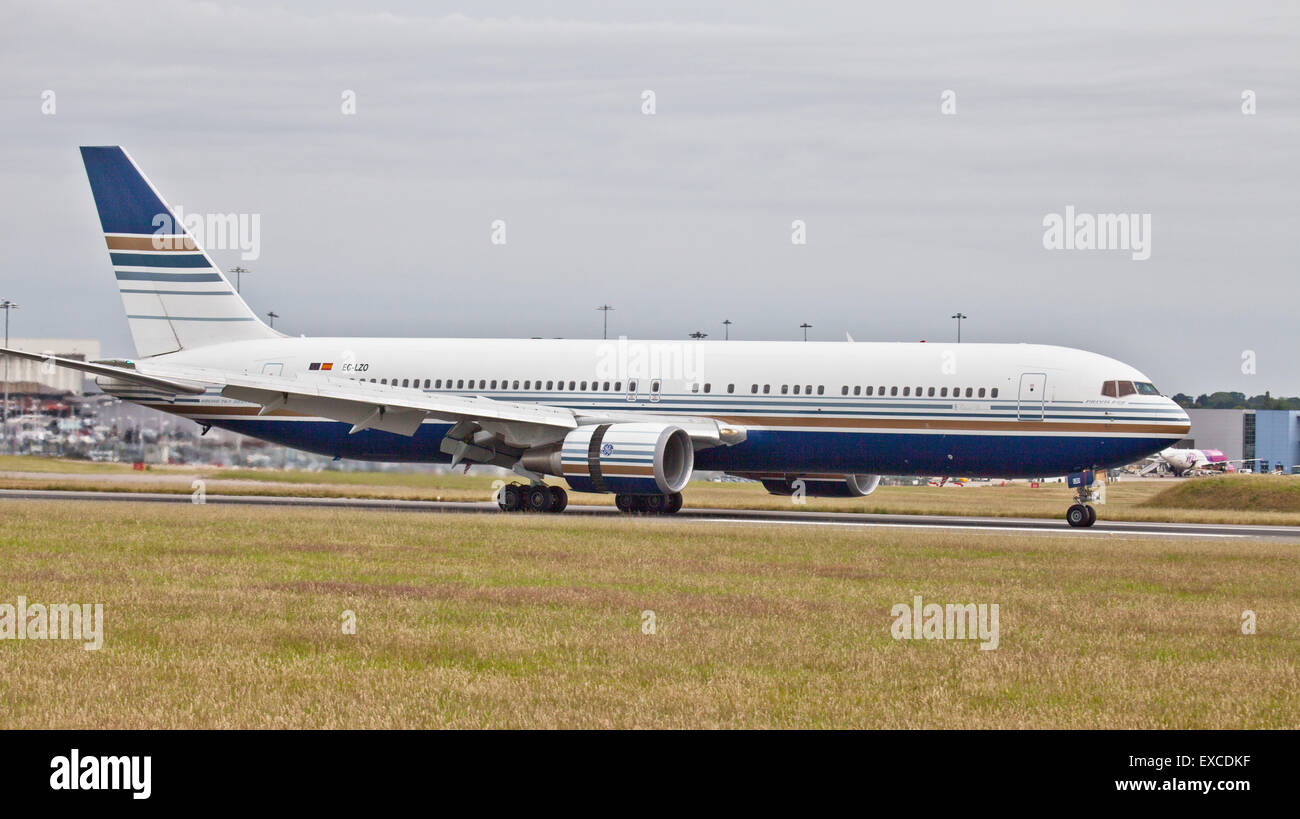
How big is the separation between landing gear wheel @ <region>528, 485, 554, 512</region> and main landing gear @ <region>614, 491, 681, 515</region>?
6.21 ft

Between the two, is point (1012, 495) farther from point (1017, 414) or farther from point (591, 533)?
point (591, 533)

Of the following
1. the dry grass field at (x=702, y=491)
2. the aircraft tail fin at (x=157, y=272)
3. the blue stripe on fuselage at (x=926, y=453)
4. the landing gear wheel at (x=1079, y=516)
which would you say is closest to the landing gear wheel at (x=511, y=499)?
the blue stripe on fuselage at (x=926, y=453)

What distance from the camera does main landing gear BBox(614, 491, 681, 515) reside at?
3788cm

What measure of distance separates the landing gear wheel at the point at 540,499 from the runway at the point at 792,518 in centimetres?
71

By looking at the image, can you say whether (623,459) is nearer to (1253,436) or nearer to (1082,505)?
(1082,505)

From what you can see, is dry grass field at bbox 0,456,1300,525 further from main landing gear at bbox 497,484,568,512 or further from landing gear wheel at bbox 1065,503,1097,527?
landing gear wheel at bbox 1065,503,1097,527

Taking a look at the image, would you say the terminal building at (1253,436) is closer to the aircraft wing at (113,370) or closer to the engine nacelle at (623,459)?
the engine nacelle at (623,459)

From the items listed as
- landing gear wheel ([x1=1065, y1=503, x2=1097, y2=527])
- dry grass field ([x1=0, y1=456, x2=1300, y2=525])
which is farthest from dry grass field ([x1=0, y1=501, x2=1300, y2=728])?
dry grass field ([x1=0, y1=456, x2=1300, y2=525])

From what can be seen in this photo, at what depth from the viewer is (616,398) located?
37.8 metres

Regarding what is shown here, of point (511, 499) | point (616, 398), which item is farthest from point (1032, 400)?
point (511, 499)

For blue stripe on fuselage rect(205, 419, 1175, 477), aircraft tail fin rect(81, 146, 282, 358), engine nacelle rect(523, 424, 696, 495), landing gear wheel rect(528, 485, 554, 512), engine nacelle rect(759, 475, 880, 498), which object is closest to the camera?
engine nacelle rect(523, 424, 696, 495)

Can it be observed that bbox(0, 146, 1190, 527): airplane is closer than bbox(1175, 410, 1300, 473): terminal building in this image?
Yes
